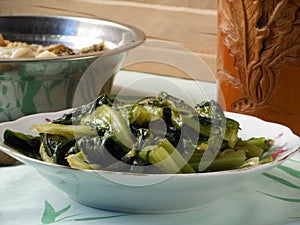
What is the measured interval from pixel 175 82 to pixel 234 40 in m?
0.39

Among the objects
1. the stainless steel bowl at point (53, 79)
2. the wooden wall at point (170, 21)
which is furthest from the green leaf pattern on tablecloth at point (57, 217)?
the wooden wall at point (170, 21)

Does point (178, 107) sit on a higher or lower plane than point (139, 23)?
higher

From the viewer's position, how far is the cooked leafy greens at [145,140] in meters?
0.66

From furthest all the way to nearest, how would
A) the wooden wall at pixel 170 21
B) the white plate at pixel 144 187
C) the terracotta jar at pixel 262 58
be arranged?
the wooden wall at pixel 170 21 → the terracotta jar at pixel 262 58 → the white plate at pixel 144 187

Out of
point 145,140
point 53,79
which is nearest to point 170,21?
point 53,79

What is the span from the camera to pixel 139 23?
150 centimetres

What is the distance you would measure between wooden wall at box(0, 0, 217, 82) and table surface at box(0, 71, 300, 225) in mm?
614

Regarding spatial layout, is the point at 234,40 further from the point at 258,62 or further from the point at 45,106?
the point at 45,106

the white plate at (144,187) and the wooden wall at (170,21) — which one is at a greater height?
the white plate at (144,187)

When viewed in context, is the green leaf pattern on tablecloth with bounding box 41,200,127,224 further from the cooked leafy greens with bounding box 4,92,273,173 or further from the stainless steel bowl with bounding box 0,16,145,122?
the stainless steel bowl with bounding box 0,16,145,122

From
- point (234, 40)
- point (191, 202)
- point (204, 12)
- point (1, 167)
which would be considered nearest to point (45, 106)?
point (1, 167)

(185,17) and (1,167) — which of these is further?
(185,17)

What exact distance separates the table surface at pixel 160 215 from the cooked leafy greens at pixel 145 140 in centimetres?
5

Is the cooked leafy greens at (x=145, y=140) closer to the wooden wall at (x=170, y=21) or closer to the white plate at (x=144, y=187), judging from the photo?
the white plate at (x=144, y=187)
